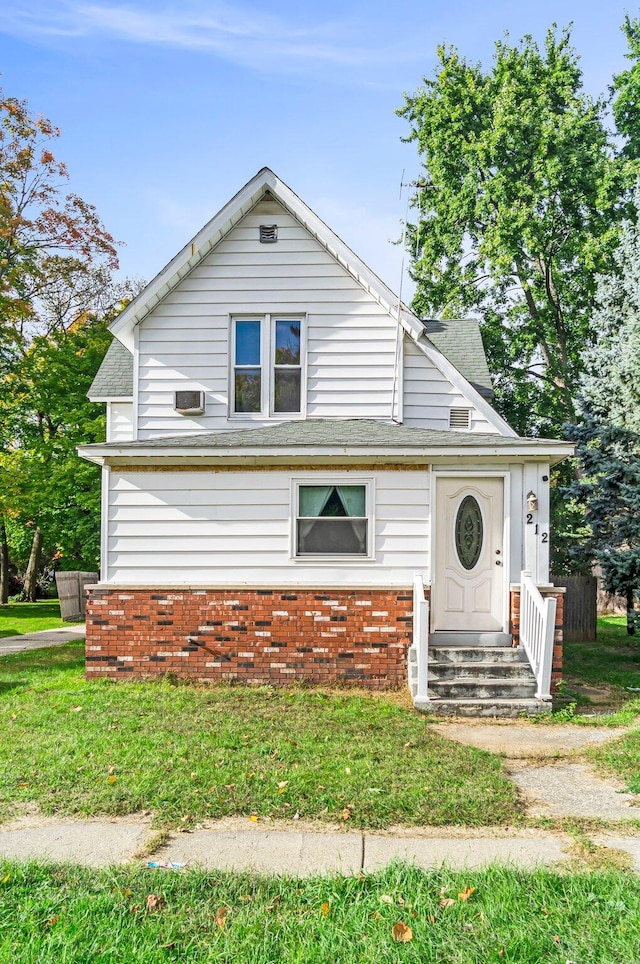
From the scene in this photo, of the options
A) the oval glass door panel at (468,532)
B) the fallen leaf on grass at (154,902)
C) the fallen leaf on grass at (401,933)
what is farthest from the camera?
the oval glass door panel at (468,532)

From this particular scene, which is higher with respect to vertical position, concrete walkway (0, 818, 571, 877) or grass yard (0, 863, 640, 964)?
grass yard (0, 863, 640, 964)

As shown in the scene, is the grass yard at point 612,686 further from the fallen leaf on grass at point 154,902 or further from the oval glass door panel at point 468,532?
the fallen leaf on grass at point 154,902

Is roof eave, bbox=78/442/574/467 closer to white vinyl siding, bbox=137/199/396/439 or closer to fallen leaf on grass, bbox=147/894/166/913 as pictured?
white vinyl siding, bbox=137/199/396/439

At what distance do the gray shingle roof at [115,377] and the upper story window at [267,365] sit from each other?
1.87m

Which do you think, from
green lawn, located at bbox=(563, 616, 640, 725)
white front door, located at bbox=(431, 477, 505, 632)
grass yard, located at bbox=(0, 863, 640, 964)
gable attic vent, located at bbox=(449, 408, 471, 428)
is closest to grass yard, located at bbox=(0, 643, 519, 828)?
grass yard, located at bbox=(0, 863, 640, 964)

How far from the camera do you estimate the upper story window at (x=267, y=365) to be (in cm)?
1136

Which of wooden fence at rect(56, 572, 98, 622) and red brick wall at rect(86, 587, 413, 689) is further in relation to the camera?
wooden fence at rect(56, 572, 98, 622)

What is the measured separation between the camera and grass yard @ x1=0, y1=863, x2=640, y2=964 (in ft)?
11.6

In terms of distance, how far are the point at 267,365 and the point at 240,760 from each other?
6.48 meters

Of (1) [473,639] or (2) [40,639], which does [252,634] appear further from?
(2) [40,639]

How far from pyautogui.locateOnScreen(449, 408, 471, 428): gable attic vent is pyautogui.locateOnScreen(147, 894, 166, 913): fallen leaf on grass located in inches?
330

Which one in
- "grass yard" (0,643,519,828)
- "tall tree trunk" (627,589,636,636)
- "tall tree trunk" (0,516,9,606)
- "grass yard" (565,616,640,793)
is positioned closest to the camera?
"grass yard" (0,643,519,828)

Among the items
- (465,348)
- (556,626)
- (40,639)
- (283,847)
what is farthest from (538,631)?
(40,639)

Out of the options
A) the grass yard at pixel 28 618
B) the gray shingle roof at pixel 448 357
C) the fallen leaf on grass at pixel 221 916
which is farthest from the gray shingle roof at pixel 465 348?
the grass yard at pixel 28 618
